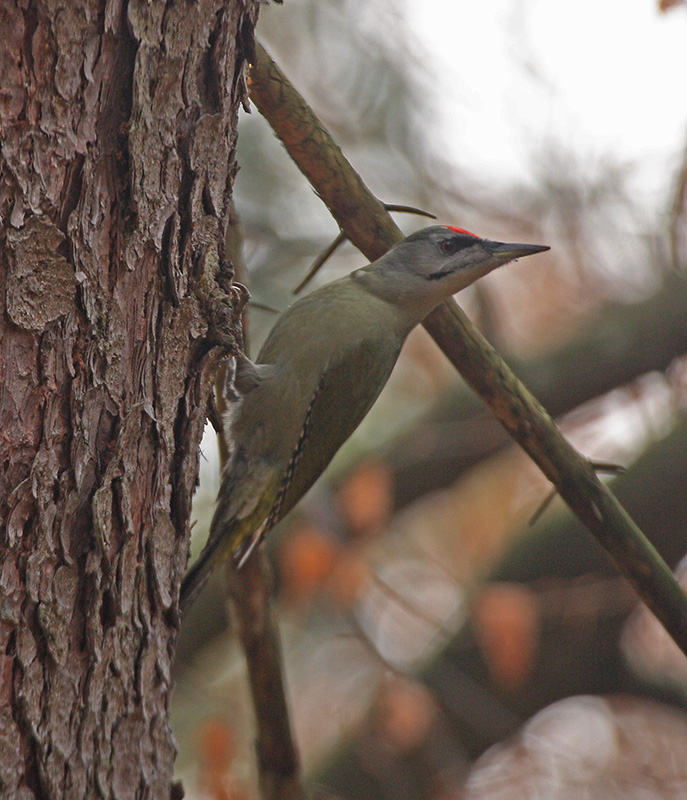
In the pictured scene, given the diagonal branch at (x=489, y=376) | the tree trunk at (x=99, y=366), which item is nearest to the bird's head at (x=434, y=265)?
the diagonal branch at (x=489, y=376)

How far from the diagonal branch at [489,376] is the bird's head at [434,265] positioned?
1153mm

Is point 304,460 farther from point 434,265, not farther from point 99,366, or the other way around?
point 99,366

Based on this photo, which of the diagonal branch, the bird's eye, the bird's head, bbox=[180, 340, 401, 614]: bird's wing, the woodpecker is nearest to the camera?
the diagonal branch

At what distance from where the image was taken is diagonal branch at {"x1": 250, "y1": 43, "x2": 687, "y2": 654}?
227 centimetres

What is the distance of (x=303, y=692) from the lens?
8102mm

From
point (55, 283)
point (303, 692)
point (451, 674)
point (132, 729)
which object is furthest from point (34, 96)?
point (303, 692)

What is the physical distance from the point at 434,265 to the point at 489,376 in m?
1.51

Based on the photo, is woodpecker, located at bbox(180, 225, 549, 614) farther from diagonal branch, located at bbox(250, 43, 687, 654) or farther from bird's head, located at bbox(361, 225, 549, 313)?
diagonal branch, located at bbox(250, 43, 687, 654)

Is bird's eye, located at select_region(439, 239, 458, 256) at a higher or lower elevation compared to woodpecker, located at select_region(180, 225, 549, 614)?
higher

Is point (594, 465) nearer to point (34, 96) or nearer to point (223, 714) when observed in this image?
point (34, 96)

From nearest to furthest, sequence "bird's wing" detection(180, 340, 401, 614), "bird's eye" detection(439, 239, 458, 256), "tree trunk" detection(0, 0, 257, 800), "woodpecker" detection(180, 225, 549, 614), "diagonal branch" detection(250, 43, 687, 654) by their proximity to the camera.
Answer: "tree trunk" detection(0, 0, 257, 800) → "diagonal branch" detection(250, 43, 687, 654) → "bird's wing" detection(180, 340, 401, 614) → "woodpecker" detection(180, 225, 549, 614) → "bird's eye" detection(439, 239, 458, 256)

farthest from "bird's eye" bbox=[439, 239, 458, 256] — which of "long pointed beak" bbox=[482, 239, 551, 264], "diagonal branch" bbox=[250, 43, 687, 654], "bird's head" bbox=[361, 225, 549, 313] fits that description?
"diagonal branch" bbox=[250, 43, 687, 654]

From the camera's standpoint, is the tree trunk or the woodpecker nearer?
the tree trunk

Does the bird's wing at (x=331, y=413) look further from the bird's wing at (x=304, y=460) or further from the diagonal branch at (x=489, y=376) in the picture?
the diagonal branch at (x=489, y=376)
